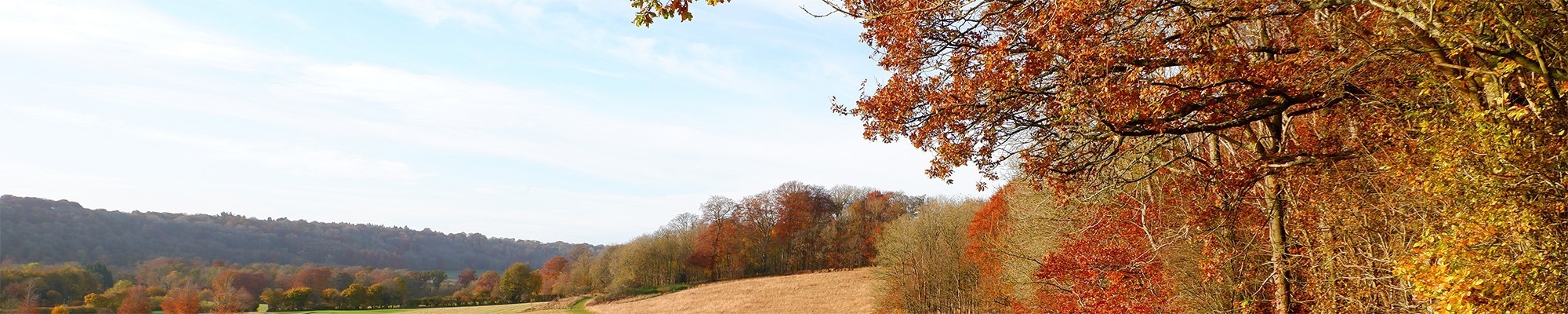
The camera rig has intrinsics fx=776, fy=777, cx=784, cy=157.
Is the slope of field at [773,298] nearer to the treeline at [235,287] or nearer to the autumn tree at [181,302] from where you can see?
the treeline at [235,287]

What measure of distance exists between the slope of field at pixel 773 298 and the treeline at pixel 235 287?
862 inches

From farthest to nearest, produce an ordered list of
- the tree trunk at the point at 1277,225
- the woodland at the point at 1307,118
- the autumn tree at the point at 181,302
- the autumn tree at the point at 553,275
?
Result: the autumn tree at the point at 553,275, the autumn tree at the point at 181,302, the tree trunk at the point at 1277,225, the woodland at the point at 1307,118

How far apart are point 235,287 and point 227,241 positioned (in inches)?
698

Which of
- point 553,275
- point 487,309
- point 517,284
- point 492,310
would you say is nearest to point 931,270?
point 492,310

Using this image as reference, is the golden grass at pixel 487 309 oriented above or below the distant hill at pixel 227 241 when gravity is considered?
below

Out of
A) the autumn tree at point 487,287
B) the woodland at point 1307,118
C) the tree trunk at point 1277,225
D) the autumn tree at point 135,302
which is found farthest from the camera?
the autumn tree at point 487,287

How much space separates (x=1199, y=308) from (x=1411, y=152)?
377 inches

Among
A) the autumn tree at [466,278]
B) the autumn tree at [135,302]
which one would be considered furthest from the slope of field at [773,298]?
the autumn tree at [466,278]

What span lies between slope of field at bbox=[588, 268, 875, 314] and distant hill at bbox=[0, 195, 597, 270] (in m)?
36.9

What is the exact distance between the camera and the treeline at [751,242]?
68.4 m

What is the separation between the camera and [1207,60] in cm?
643

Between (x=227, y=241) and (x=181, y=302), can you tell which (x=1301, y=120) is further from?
(x=227, y=241)

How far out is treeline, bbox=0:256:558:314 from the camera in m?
50.2

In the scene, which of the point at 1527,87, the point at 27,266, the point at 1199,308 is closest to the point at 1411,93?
the point at 1527,87
